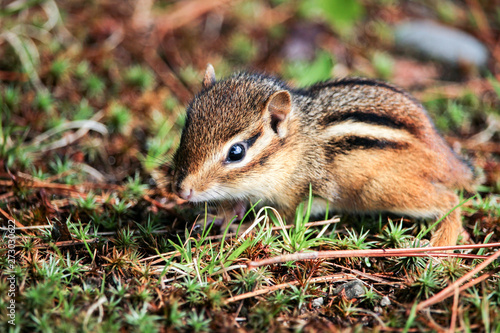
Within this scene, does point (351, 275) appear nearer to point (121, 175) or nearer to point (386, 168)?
point (386, 168)

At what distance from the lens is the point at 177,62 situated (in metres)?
5.65

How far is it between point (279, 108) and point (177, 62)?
2610 millimetres

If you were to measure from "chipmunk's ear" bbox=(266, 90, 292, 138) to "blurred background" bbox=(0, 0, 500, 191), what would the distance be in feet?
4.01

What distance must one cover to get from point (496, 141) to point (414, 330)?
3.01 metres

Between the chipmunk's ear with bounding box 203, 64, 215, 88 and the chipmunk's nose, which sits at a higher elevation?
the chipmunk's ear with bounding box 203, 64, 215, 88

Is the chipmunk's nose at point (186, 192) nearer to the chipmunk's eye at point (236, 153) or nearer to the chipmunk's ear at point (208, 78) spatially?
the chipmunk's eye at point (236, 153)

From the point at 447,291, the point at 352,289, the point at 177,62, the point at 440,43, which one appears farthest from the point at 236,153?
the point at 440,43

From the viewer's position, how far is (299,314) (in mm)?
2914

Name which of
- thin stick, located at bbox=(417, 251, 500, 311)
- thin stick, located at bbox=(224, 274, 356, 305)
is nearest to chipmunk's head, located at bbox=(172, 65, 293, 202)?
thin stick, located at bbox=(224, 274, 356, 305)

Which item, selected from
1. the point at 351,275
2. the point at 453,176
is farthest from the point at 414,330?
the point at 453,176

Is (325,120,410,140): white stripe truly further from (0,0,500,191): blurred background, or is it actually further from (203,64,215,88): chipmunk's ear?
(0,0,500,191): blurred background

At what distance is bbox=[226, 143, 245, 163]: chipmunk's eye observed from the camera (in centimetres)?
334

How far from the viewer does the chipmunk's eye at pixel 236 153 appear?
3.34 meters

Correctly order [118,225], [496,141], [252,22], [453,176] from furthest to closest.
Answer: [252,22], [496,141], [453,176], [118,225]
